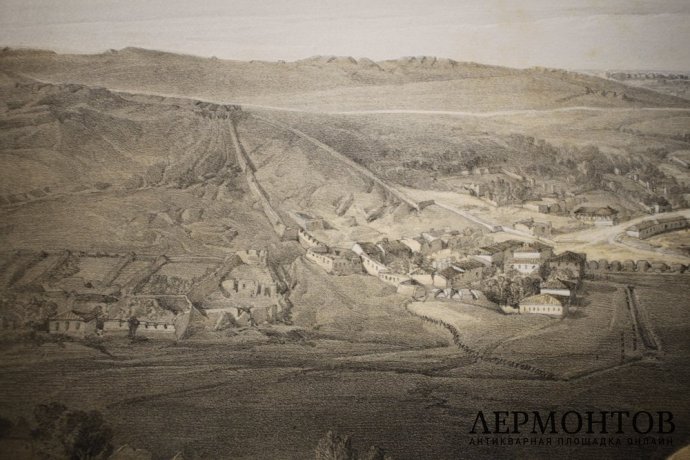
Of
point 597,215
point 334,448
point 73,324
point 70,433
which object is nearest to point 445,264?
point 597,215

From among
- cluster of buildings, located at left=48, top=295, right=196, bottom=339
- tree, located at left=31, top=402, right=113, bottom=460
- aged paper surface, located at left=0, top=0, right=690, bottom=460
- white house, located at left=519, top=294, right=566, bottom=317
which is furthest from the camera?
white house, located at left=519, top=294, right=566, bottom=317

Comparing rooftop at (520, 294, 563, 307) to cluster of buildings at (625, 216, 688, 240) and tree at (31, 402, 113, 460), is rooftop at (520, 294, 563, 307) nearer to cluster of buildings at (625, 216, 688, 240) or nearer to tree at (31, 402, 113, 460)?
cluster of buildings at (625, 216, 688, 240)

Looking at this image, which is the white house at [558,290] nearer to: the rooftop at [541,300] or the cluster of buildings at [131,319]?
the rooftop at [541,300]

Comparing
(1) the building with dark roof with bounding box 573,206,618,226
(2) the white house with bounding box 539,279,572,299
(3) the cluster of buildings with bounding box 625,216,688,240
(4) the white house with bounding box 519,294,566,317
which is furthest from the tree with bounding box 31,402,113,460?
(3) the cluster of buildings with bounding box 625,216,688,240

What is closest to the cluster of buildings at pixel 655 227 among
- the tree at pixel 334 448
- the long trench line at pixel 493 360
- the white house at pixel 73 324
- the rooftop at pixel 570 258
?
the rooftop at pixel 570 258

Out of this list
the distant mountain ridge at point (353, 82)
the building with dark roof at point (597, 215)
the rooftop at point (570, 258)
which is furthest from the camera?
the distant mountain ridge at point (353, 82)

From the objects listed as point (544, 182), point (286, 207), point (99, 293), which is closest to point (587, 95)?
point (544, 182)

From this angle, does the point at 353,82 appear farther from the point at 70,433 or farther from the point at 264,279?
the point at 70,433

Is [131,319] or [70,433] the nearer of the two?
[70,433]
